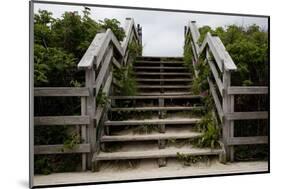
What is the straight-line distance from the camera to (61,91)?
204 cm

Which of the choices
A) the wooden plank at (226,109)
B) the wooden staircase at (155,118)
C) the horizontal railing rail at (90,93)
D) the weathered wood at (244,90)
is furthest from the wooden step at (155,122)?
the weathered wood at (244,90)

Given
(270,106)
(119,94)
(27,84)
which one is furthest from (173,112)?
(27,84)

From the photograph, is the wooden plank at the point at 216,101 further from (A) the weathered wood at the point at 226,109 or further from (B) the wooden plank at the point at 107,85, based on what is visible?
(B) the wooden plank at the point at 107,85

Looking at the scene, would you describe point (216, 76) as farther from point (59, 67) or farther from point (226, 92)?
point (59, 67)

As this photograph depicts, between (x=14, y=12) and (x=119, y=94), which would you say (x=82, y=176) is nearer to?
(x=119, y=94)

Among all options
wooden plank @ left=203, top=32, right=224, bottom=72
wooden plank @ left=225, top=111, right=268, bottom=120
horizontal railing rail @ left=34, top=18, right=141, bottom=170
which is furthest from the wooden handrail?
wooden plank @ left=225, top=111, right=268, bottom=120

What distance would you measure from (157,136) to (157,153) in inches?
4.9

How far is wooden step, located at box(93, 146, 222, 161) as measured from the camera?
7.10 ft

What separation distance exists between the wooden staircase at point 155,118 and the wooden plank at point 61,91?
9.5 inches

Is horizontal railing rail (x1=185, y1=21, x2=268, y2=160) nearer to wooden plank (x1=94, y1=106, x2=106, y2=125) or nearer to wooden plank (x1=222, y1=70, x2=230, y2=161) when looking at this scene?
wooden plank (x1=222, y1=70, x2=230, y2=161)

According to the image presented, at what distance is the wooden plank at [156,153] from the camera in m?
2.17

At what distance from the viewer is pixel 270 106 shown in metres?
2.43

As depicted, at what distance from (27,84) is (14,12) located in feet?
1.57

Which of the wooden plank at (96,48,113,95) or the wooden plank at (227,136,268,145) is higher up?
the wooden plank at (96,48,113,95)
